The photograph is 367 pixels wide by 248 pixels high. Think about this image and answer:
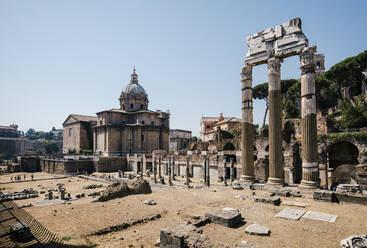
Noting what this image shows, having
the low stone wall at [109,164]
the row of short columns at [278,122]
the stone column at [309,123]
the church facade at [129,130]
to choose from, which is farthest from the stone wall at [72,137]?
the stone column at [309,123]

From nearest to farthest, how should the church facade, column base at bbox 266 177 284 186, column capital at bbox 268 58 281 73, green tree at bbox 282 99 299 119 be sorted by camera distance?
column base at bbox 266 177 284 186 < column capital at bbox 268 58 281 73 < green tree at bbox 282 99 299 119 < the church facade

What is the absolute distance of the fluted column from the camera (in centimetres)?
1305

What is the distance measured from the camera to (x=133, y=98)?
48.8 meters

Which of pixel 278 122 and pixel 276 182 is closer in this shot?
pixel 276 182

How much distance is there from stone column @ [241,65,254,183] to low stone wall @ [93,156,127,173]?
28.5 meters

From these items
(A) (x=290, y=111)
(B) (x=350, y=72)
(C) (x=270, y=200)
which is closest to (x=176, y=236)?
(C) (x=270, y=200)

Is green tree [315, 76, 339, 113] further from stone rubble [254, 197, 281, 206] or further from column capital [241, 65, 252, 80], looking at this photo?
stone rubble [254, 197, 281, 206]

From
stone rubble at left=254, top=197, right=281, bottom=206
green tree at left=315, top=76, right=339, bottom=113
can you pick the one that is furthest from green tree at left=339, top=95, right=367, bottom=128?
stone rubble at left=254, top=197, right=281, bottom=206

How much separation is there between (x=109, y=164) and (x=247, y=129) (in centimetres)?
2945

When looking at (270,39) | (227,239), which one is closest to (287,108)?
(270,39)

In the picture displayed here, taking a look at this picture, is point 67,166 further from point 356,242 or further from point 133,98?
point 356,242

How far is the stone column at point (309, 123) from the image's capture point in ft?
38.5

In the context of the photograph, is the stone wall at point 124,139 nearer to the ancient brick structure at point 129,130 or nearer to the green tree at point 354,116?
the ancient brick structure at point 129,130

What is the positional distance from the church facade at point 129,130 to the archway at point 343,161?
100 ft
